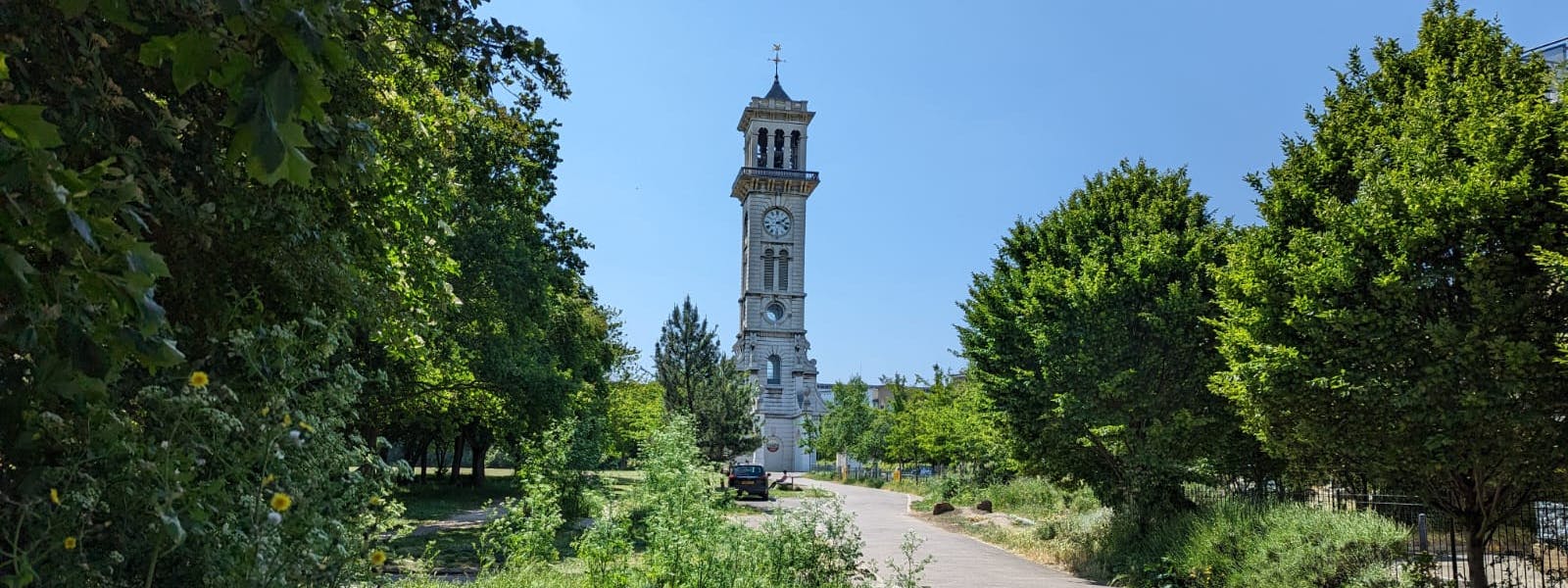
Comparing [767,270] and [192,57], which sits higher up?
[767,270]

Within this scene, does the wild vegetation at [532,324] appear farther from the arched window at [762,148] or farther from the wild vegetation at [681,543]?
the arched window at [762,148]

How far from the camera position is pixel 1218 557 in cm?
1336

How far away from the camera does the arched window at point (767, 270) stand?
77312mm

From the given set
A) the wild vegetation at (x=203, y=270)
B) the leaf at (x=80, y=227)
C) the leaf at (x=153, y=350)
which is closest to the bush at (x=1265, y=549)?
the wild vegetation at (x=203, y=270)

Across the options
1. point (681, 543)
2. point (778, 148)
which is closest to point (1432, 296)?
point (681, 543)

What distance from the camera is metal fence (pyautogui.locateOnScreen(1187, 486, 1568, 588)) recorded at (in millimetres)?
11172

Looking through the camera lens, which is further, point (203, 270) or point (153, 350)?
point (203, 270)

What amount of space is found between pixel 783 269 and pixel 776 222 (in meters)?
3.55

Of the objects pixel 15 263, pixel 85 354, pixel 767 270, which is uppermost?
pixel 767 270

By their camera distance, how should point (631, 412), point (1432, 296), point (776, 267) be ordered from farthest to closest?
point (776, 267)
point (631, 412)
point (1432, 296)

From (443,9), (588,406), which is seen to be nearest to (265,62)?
(443,9)

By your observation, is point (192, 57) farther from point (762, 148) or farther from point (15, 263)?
point (762, 148)

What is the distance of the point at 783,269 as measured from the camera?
77.8 metres

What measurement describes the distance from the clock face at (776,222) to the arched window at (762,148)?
4.40 metres
